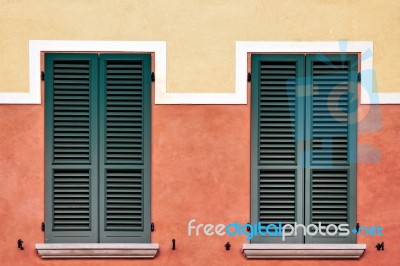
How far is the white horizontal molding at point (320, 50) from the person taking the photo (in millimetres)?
6422

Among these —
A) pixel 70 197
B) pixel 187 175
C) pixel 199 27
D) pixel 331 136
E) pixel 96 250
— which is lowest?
pixel 96 250

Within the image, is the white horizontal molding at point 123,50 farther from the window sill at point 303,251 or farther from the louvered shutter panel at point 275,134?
the window sill at point 303,251

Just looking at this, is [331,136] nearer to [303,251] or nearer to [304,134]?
[304,134]

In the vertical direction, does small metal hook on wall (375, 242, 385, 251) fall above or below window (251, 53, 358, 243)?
below

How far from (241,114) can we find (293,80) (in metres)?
0.66

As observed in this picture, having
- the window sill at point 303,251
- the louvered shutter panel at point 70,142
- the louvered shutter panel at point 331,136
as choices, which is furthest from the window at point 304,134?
the louvered shutter panel at point 70,142

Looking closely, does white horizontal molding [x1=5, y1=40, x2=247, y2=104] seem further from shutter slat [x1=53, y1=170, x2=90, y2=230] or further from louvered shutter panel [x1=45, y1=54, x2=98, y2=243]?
shutter slat [x1=53, y1=170, x2=90, y2=230]

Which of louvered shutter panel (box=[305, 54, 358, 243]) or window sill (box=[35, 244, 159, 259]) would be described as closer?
window sill (box=[35, 244, 159, 259])

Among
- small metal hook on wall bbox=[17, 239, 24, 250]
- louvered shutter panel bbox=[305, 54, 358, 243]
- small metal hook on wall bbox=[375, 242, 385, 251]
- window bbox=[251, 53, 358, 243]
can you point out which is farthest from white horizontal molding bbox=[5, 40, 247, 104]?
small metal hook on wall bbox=[375, 242, 385, 251]

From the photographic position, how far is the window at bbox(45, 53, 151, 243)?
21.1 feet

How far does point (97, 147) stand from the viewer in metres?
6.46

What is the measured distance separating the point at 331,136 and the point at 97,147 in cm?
248

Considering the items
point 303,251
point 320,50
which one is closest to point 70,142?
point 303,251

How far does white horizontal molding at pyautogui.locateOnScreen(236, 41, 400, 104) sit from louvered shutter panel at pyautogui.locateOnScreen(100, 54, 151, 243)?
3.19 ft
